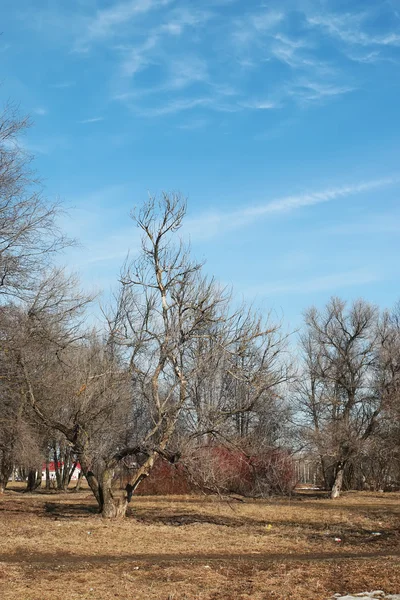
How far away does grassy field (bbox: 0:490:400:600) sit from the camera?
761 cm

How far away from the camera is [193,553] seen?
1108cm

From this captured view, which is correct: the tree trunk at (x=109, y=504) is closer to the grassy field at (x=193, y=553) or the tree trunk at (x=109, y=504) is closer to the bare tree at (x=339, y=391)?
the grassy field at (x=193, y=553)

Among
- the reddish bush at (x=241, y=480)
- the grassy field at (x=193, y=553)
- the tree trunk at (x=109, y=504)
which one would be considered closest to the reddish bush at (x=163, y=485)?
the reddish bush at (x=241, y=480)

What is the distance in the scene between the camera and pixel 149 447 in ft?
48.4

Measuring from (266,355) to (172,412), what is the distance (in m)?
2.70

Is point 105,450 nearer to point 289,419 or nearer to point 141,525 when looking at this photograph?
point 141,525

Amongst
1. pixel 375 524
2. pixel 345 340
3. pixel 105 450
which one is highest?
pixel 345 340

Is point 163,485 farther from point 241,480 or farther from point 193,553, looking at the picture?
point 193,553

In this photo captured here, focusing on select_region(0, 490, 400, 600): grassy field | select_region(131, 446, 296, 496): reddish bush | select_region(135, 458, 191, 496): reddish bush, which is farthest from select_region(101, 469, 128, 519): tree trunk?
select_region(135, 458, 191, 496): reddish bush

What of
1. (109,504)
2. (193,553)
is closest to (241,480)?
(109,504)

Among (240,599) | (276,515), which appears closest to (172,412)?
(276,515)

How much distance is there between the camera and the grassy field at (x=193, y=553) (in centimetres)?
761

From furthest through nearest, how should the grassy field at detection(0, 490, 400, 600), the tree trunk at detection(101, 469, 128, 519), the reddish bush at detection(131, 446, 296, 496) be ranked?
the reddish bush at detection(131, 446, 296, 496)
the tree trunk at detection(101, 469, 128, 519)
the grassy field at detection(0, 490, 400, 600)

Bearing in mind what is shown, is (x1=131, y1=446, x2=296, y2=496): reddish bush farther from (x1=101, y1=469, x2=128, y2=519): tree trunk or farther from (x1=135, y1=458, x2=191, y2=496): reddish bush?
(x1=101, y1=469, x2=128, y2=519): tree trunk
